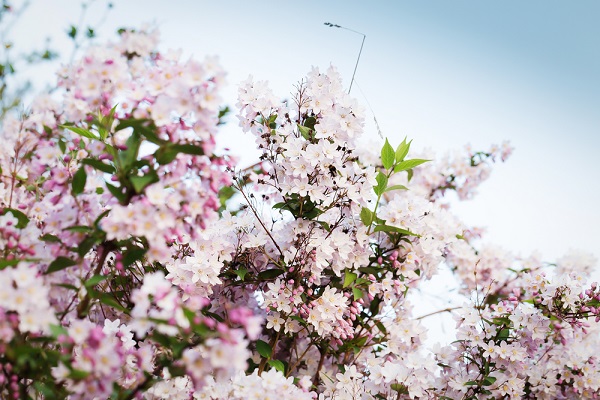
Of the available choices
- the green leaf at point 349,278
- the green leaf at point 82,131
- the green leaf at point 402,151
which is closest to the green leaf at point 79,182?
the green leaf at point 82,131

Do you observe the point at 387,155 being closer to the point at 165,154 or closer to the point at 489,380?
the point at 489,380

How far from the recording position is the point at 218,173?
63.9 inches

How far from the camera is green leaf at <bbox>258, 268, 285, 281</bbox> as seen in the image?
8.26ft

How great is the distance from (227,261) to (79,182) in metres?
1.07

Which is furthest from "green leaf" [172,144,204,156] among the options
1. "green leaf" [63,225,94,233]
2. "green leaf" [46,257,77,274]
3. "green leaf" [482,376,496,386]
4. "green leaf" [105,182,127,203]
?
"green leaf" [482,376,496,386]

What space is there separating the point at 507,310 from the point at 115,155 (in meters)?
2.07

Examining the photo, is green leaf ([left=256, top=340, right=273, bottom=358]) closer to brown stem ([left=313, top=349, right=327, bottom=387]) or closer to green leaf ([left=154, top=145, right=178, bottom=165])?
brown stem ([left=313, top=349, right=327, bottom=387])

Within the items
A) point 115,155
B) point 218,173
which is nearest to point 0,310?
point 115,155

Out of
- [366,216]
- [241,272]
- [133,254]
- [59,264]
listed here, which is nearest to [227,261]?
[241,272]

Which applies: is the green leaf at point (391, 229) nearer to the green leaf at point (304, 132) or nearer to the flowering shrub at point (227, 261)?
the flowering shrub at point (227, 261)

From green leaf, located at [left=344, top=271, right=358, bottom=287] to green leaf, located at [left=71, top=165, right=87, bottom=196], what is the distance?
4.23ft

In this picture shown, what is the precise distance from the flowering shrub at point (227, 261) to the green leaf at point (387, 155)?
0.03 ft

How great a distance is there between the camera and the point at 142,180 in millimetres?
1506

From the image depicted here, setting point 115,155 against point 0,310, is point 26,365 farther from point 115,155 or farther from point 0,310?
point 115,155
